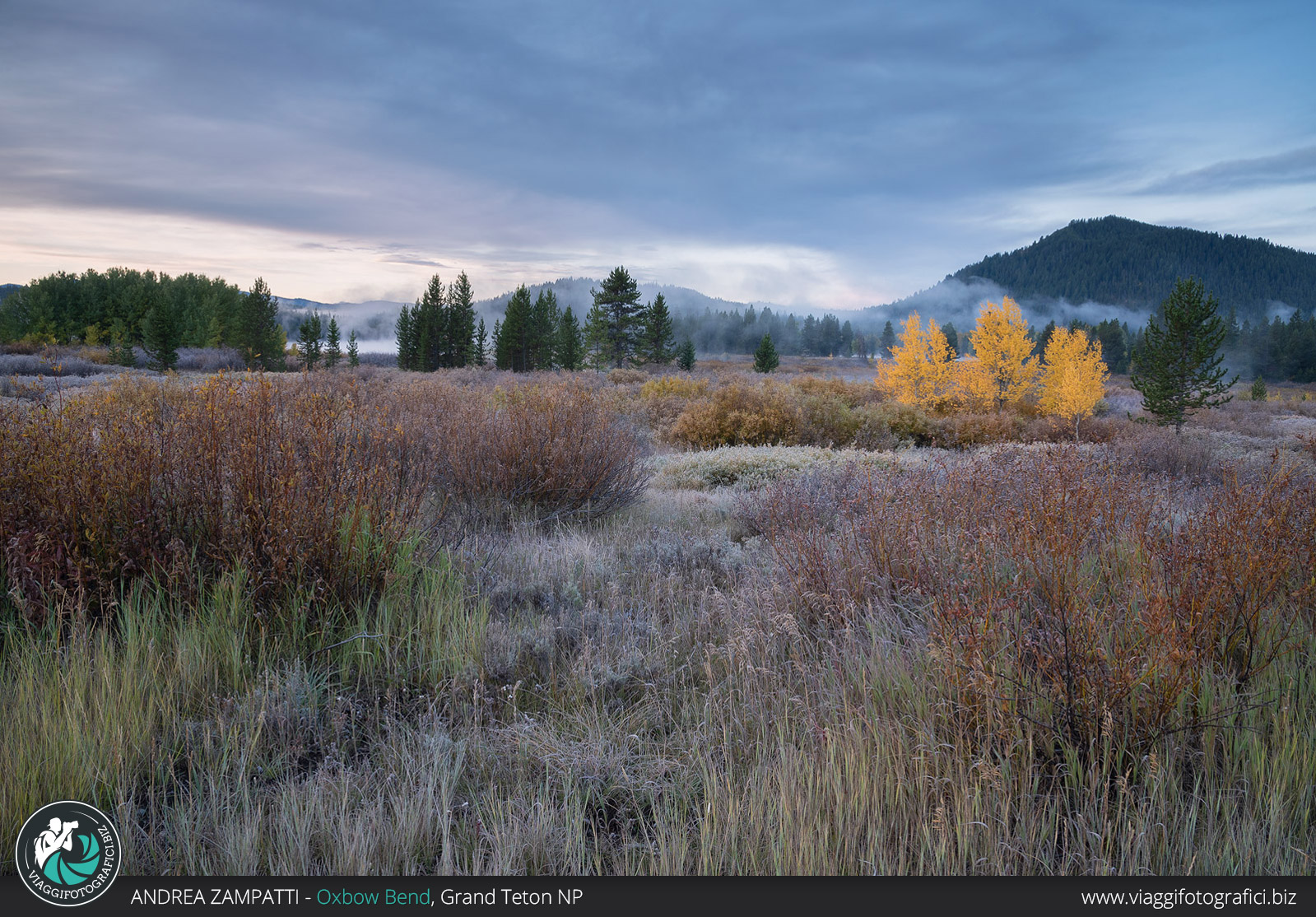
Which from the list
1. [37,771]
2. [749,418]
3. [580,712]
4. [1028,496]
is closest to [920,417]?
[749,418]

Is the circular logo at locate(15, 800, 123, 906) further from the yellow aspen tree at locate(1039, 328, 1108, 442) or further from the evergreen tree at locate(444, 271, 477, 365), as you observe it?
the evergreen tree at locate(444, 271, 477, 365)

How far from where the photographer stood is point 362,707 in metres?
2.61

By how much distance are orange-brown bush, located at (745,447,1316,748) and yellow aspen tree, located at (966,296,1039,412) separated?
1958cm

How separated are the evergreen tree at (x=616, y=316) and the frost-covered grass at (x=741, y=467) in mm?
43414

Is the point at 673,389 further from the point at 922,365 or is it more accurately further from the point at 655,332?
the point at 655,332

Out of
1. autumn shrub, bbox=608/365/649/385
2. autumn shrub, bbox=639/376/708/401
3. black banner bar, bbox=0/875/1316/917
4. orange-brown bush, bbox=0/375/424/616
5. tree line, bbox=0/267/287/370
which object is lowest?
black banner bar, bbox=0/875/1316/917

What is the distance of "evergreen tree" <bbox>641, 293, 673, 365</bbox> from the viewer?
5369 centimetres

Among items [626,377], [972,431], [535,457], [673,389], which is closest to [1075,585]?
[535,457]

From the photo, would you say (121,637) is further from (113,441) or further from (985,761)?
(985,761)

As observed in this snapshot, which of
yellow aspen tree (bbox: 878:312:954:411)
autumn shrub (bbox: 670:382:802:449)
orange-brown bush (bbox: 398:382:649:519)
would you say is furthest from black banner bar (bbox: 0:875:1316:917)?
yellow aspen tree (bbox: 878:312:954:411)

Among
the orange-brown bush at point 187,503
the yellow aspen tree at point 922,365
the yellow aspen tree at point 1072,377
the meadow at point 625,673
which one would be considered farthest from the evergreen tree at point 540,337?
the meadow at point 625,673

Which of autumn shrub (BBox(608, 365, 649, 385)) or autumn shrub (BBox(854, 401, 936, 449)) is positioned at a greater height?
autumn shrub (BBox(608, 365, 649, 385))

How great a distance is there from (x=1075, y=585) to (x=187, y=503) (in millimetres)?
4113

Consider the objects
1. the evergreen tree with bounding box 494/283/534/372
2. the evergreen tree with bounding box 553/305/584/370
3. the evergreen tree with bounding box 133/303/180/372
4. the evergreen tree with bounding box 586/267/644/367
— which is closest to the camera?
the evergreen tree with bounding box 133/303/180/372
